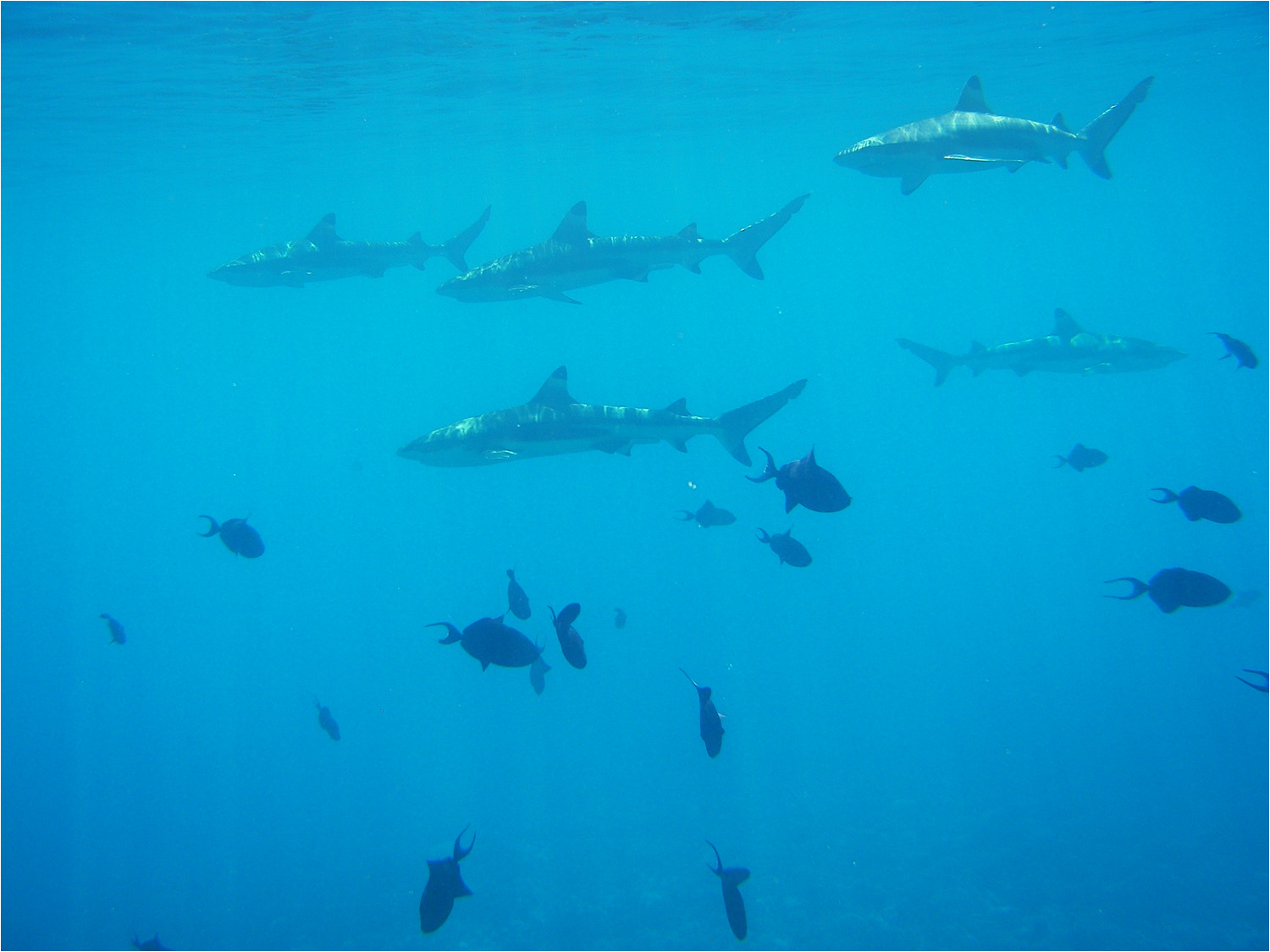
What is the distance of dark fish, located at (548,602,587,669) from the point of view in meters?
5.55

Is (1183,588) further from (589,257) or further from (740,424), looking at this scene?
(589,257)

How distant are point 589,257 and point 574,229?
494 mm

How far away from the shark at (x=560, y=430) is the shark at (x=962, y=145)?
3.38 meters

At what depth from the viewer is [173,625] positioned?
56.1 m

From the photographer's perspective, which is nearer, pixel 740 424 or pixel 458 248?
pixel 740 424

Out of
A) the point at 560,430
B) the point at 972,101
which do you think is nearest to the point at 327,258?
the point at 560,430

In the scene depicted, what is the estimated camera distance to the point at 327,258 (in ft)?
42.5

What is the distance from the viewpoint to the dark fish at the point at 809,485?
5.74m

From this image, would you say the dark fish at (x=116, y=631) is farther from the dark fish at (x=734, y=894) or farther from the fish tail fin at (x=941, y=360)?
the fish tail fin at (x=941, y=360)

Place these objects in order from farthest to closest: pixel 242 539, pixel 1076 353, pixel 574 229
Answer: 1. pixel 1076 353
2. pixel 574 229
3. pixel 242 539

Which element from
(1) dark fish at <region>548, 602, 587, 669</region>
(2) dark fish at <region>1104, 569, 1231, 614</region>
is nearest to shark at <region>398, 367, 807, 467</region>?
(1) dark fish at <region>548, 602, 587, 669</region>

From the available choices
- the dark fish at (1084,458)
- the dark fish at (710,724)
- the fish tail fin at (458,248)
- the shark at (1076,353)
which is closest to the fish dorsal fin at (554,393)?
the dark fish at (710,724)

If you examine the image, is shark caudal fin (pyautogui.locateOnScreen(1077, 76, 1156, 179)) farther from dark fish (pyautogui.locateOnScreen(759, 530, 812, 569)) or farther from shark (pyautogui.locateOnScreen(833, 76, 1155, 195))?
dark fish (pyautogui.locateOnScreen(759, 530, 812, 569))

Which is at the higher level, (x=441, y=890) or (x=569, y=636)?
(x=569, y=636)
